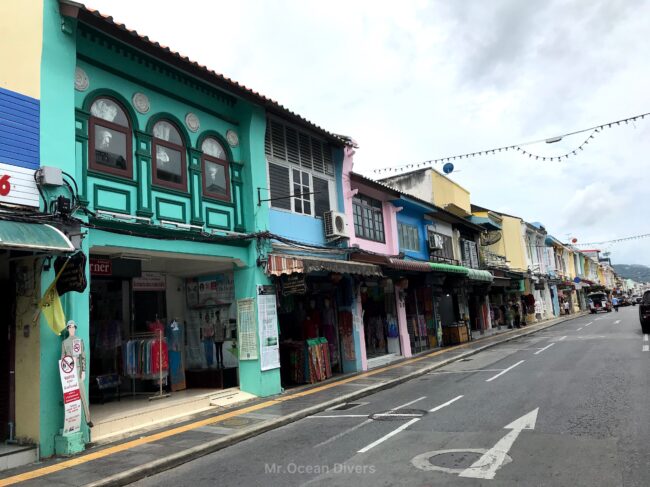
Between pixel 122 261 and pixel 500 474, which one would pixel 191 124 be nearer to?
pixel 122 261

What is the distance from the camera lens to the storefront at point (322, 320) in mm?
13719

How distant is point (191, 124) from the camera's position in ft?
37.7

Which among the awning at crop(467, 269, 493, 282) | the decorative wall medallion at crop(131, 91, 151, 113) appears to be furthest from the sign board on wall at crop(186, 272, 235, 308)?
the awning at crop(467, 269, 493, 282)

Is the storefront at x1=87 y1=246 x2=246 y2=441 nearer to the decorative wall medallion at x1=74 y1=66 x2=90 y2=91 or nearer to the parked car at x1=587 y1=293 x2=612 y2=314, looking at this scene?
the decorative wall medallion at x1=74 y1=66 x2=90 y2=91

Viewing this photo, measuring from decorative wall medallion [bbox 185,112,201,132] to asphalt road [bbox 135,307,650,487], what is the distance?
Result: 23.1ft

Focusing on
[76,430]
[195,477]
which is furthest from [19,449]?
[195,477]

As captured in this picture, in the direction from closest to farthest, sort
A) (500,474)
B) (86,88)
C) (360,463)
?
(500,474), (360,463), (86,88)

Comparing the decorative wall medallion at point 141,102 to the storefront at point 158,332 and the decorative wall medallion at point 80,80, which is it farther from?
the storefront at point 158,332

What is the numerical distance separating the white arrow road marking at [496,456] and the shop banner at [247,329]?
6.46 m

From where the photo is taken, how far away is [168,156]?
10.8m

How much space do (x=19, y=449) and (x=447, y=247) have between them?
22.0m

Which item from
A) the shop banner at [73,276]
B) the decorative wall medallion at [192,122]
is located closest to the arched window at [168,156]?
the decorative wall medallion at [192,122]

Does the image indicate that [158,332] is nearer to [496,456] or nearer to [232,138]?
[232,138]

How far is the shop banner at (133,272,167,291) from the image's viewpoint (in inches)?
481
